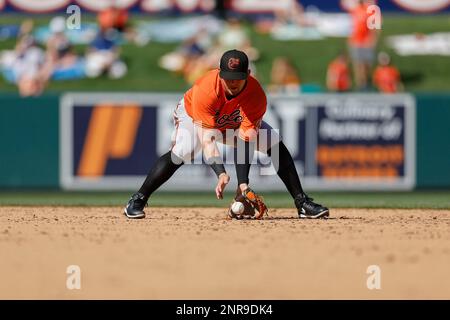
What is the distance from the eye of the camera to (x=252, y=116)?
9914mm

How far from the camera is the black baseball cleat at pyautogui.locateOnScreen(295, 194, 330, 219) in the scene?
34.8 ft

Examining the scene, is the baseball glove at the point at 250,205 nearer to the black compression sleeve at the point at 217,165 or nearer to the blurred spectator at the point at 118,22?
the black compression sleeve at the point at 217,165

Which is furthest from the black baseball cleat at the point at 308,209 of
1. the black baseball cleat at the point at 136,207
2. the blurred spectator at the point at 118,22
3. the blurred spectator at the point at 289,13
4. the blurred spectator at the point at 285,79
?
the blurred spectator at the point at 289,13

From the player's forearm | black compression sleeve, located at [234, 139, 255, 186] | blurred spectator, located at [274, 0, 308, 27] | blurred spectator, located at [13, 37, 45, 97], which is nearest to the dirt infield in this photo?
black compression sleeve, located at [234, 139, 255, 186]

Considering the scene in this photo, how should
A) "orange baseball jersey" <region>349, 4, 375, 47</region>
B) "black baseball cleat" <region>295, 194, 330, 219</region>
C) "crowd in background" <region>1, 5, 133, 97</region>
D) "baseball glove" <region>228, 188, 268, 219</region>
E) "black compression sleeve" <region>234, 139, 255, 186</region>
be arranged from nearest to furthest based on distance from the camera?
"black compression sleeve" <region>234, 139, 255, 186</region> < "baseball glove" <region>228, 188, 268, 219</region> < "black baseball cleat" <region>295, 194, 330, 219</region> < "orange baseball jersey" <region>349, 4, 375, 47</region> < "crowd in background" <region>1, 5, 133, 97</region>

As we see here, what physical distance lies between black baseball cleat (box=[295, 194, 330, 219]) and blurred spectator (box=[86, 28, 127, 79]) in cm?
1045

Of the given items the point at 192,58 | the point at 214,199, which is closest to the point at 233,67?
the point at 214,199

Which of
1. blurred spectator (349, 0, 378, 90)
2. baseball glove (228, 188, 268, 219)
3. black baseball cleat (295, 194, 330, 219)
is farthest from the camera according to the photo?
blurred spectator (349, 0, 378, 90)

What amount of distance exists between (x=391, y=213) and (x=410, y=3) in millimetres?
11514

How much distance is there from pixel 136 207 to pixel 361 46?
9824mm

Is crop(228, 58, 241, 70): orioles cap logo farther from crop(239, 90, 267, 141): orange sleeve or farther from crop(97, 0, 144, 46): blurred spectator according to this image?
crop(97, 0, 144, 46): blurred spectator

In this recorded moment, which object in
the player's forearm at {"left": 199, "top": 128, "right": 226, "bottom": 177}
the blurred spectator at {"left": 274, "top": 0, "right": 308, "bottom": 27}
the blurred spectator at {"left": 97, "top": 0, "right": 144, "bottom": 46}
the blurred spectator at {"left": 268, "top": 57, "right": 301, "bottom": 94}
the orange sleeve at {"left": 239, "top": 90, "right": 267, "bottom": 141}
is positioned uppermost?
the blurred spectator at {"left": 274, "top": 0, "right": 308, "bottom": 27}

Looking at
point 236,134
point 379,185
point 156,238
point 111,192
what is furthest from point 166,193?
point 156,238

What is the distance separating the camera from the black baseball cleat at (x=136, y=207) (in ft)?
35.0
